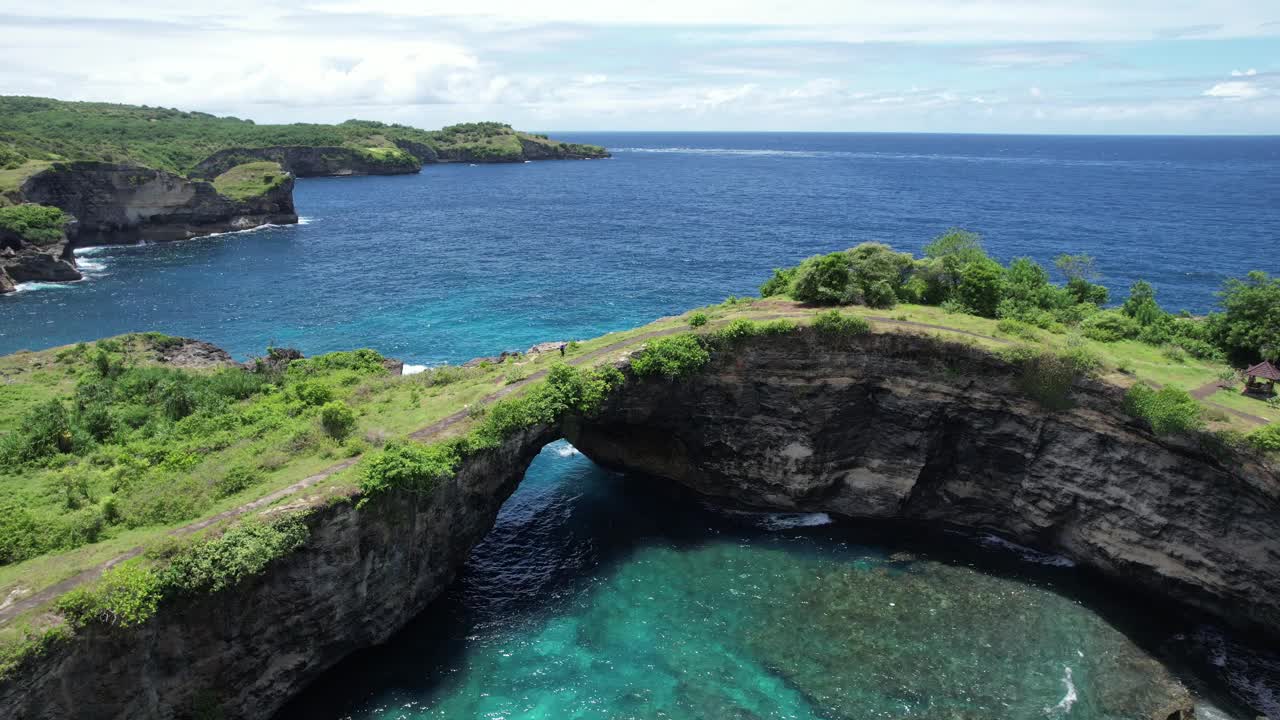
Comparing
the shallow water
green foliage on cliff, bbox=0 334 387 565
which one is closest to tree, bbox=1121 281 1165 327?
the shallow water

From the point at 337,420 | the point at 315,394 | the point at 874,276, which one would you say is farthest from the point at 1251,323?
the point at 315,394

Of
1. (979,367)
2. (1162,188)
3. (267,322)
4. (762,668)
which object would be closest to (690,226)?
(267,322)

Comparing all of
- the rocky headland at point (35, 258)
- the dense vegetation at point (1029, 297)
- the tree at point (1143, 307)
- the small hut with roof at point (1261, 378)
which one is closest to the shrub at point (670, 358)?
the dense vegetation at point (1029, 297)

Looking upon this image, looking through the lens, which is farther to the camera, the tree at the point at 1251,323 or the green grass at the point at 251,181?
the green grass at the point at 251,181

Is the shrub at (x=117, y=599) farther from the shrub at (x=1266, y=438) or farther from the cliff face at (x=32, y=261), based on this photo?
the cliff face at (x=32, y=261)

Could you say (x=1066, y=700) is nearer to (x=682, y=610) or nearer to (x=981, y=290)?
(x=682, y=610)

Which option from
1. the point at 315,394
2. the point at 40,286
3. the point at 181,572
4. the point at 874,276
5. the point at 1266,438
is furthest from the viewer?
the point at 40,286

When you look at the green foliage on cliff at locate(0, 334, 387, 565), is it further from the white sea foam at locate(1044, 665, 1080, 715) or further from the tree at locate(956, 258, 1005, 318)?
the tree at locate(956, 258, 1005, 318)

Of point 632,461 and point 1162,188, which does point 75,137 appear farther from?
point 1162,188
